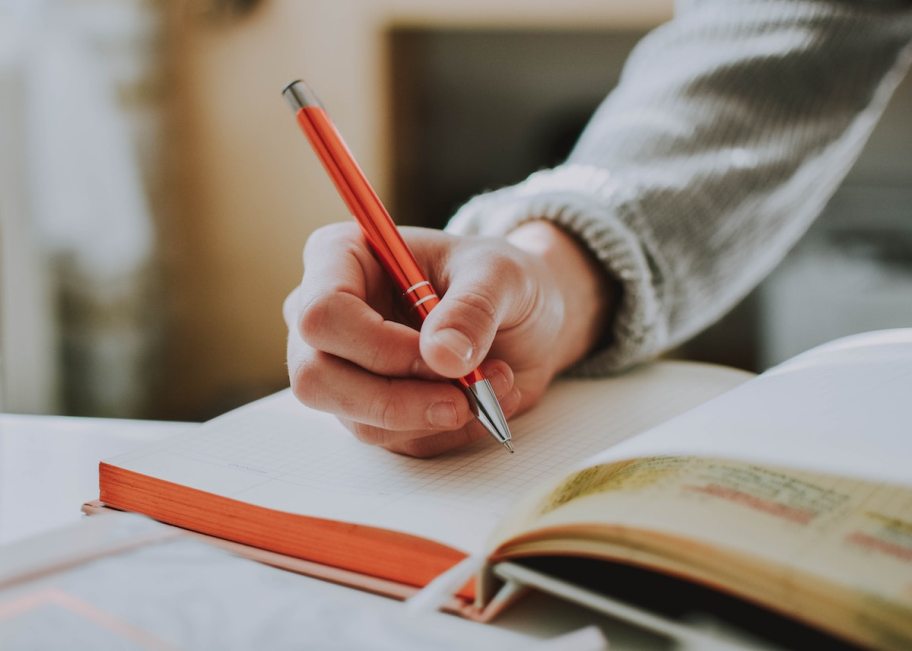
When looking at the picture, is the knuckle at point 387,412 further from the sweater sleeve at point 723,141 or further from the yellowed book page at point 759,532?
the sweater sleeve at point 723,141

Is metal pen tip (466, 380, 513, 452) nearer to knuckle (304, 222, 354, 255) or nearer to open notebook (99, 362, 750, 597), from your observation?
open notebook (99, 362, 750, 597)

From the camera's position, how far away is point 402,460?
414 mm

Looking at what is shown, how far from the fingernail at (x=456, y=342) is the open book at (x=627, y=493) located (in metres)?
0.06

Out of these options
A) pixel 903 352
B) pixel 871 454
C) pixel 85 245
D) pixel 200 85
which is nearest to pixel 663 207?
pixel 903 352

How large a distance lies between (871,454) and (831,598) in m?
0.11

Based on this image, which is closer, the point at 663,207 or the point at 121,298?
the point at 663,207

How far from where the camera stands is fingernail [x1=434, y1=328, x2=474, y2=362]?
0.37 m

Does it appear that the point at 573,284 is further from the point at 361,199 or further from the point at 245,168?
the point at 245,168

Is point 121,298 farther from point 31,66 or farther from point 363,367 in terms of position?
point 363,367

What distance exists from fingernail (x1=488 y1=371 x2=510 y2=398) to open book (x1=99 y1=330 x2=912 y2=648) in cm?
3

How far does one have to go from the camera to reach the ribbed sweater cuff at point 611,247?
1.90 feet

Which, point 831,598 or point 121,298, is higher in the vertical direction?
point 831,598

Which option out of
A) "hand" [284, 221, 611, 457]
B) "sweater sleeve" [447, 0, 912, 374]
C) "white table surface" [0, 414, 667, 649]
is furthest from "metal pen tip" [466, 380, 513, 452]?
"sweater sleeve" [447, 0, 912, 374]

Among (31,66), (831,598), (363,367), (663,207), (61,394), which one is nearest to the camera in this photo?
(831,598)
